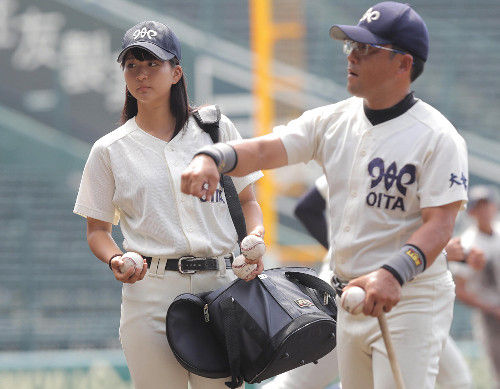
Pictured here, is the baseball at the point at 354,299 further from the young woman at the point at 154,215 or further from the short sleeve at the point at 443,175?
the young woman at the point at 154,215

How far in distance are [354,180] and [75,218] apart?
22.4 feet

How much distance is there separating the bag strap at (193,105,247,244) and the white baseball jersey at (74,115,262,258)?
0.08 feet

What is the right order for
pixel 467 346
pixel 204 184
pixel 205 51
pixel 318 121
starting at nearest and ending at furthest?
pixel 204 184 < pixel 318 121 < pixel 467 346 < pixel 205 51

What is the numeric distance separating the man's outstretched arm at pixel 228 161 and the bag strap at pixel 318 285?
2.48 feet

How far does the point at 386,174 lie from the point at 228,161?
0.47m

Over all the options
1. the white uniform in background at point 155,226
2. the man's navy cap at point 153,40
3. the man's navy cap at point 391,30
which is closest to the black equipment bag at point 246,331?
the white uniform in background at point 155,226

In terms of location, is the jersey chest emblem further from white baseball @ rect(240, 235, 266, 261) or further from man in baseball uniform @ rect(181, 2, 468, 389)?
white baseball @ rect(240, 235, 266, 261)

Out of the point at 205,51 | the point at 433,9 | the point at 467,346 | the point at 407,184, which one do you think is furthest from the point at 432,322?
the point at 433,9

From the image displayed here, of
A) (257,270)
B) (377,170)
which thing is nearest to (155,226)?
(257,270)

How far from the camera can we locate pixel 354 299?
257 centimetres

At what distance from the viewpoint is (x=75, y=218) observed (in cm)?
938

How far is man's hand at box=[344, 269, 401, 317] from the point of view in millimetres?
2580

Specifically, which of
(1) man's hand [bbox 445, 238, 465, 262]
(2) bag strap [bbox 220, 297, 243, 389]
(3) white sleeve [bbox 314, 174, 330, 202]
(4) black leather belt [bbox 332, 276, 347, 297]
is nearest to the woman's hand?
(2) bag strap [bbox 220, 297, 243, 389]

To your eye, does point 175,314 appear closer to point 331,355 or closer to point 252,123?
point 331,355
